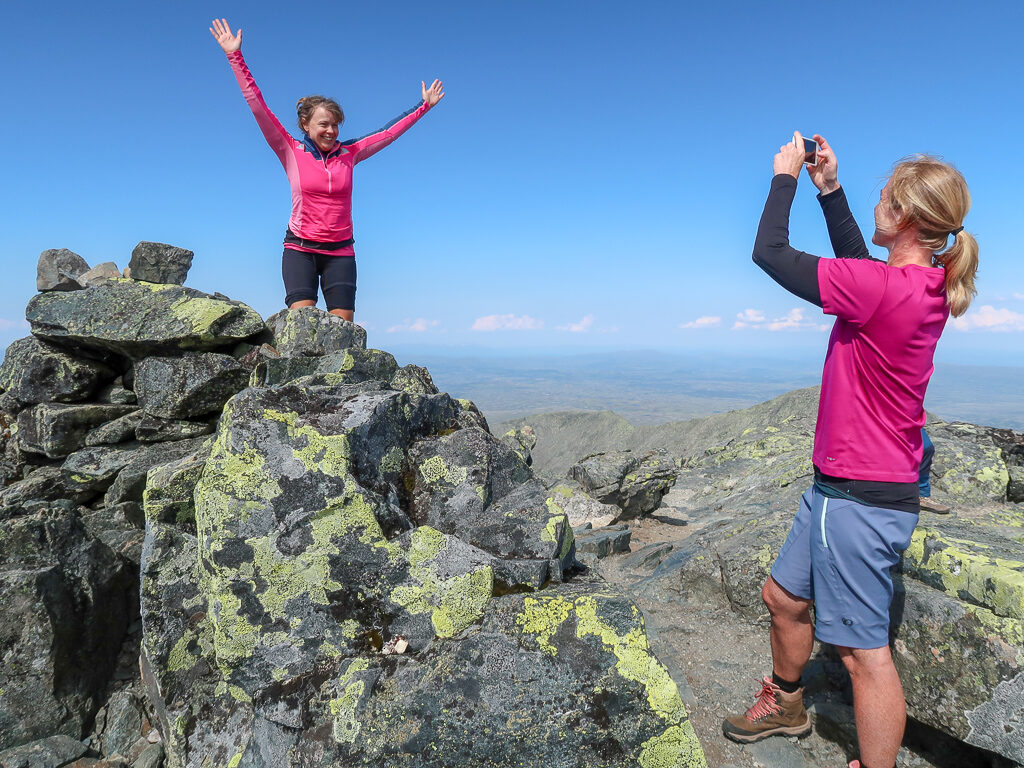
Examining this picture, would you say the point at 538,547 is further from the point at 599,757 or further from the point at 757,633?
the point at 757,633

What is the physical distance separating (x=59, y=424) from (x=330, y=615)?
24.7 feet

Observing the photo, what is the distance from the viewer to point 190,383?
9.45 metres

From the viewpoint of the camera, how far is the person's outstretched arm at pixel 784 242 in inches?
182

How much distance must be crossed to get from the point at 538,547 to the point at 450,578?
1.01 meters

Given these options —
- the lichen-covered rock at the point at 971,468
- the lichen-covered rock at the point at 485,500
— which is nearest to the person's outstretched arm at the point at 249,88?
the lichen-covered rock at the point at 485,500

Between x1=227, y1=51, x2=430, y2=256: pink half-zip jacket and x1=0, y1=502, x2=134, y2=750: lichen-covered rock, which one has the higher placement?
x1=227, y1=51, x2=430, y2=256: pink half-zip jacket

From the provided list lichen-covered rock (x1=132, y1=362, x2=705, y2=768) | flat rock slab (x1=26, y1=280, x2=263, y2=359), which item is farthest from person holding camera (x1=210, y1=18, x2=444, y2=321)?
lichen-covered rock (x1=132, y1=362, x2=705, y2=768)

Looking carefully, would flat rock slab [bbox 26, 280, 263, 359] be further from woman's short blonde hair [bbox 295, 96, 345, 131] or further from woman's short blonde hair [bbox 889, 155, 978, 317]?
woman's short blonde hair [bbox 889, 155, 978, 317]

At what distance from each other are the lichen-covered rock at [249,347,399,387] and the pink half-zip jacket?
2610mm

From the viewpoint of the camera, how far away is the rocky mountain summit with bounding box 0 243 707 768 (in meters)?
4.95

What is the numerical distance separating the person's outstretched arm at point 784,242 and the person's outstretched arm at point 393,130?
716 cm

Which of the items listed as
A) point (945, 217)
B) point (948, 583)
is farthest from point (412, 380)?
point (948, 583)

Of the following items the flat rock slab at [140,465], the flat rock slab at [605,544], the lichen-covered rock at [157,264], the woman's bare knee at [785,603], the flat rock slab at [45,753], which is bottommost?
the flat rock slab at [605,544]

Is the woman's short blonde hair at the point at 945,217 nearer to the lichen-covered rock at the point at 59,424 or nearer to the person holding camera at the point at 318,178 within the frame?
the person holding camera at the point at 318,178
